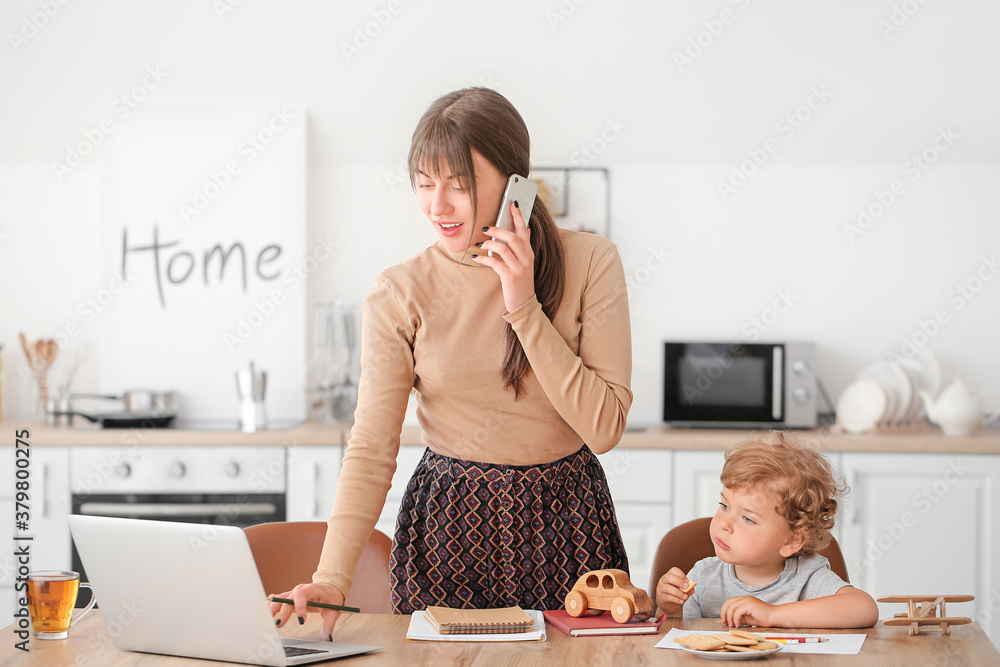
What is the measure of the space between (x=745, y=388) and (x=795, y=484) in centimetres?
164

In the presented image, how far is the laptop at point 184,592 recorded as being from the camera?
100 centimetres

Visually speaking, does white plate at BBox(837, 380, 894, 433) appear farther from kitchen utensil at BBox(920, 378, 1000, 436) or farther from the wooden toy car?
the wooden toy car

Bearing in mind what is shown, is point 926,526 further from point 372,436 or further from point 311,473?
point 372,436

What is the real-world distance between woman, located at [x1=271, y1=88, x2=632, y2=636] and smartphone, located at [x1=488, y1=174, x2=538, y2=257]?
2cm

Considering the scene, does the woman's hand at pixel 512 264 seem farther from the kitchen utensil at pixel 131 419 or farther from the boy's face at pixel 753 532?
the kitchen utensil at pixel 131 419

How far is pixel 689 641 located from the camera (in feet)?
3.68

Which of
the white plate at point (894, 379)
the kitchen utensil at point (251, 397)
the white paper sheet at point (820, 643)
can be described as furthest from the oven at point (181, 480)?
the white plate at point (894, 379)

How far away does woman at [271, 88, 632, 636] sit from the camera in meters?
1.28

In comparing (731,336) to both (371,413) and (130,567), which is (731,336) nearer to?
(371,413)

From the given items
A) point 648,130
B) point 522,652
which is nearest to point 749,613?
point 522,652

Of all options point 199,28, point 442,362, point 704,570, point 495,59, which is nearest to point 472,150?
point 442,362

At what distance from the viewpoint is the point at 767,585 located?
57.6 inches

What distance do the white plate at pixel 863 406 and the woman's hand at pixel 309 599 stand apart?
7.22ft

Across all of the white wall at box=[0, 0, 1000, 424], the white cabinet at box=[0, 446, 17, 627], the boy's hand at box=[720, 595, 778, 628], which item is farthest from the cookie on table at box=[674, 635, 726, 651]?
the white cabinet at box=[0, 446, 17, 627]
